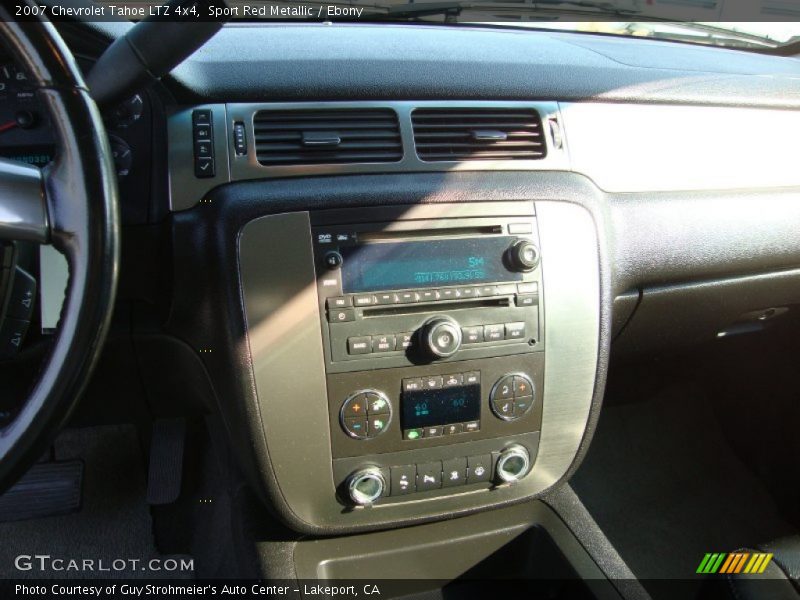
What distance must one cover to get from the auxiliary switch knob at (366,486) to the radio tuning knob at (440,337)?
0.24 meters

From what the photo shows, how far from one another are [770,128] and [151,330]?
1377 mm

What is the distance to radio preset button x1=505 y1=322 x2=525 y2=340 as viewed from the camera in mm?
1268

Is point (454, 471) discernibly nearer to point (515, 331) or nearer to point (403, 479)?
point (403, 479)

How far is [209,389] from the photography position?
1306mm

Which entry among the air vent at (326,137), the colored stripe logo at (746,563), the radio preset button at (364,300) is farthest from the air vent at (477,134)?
the colored stripe logo at (746,563)

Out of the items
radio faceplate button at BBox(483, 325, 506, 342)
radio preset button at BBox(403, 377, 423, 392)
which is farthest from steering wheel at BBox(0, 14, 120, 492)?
radio faceplate button at BBox(483, 325, 506, 342)

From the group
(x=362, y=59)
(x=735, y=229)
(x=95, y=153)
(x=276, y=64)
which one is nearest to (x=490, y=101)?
(x=362, y=59)

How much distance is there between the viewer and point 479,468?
1307 mm

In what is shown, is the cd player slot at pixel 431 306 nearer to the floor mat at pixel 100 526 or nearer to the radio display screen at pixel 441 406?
the radio display screen at pixel 441 406

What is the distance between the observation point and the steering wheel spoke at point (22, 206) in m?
0.83

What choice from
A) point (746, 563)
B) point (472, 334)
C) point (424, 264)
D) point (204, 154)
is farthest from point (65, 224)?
point (746, 563)

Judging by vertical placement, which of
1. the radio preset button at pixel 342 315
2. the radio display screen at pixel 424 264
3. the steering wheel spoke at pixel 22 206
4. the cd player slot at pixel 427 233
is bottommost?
the radio preset button at pixel 342 315

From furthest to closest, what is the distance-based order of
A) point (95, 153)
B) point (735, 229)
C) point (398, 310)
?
point (735, 229), point (398, 310), point (95, 153)

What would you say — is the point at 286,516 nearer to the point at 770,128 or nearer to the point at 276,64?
the point at 276,64
